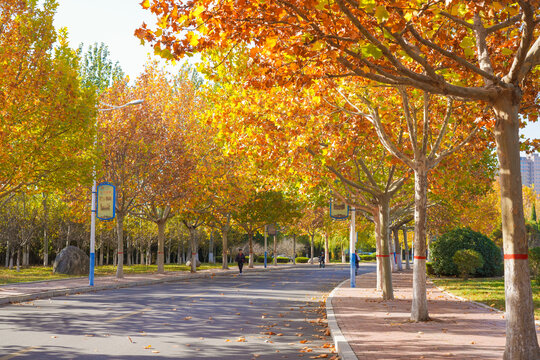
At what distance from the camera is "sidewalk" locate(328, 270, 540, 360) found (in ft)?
25.5

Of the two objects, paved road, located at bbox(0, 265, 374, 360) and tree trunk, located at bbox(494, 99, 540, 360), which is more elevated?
tree trunk, located at bbox(494, 99, 540, 360)

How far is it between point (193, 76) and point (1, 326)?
115ft

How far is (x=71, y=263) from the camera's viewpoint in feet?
104

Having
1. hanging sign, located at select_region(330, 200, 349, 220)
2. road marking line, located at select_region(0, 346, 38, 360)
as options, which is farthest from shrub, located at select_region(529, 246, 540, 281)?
road marking line, located at select_region(0, 346, 38, 360)

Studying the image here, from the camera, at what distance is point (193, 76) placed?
43.8 meters

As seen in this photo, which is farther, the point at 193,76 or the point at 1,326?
the point at 193,76

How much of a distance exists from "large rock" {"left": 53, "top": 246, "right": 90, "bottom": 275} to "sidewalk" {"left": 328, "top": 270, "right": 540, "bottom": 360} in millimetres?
20441

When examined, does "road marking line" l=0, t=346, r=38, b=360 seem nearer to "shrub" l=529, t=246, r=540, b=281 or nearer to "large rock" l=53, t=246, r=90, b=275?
"shrub" l=529, t=246, r=540, b=281

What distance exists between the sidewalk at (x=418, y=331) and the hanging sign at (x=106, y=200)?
41.3 feet

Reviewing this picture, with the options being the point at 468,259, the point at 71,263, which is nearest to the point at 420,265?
the point at 468,259

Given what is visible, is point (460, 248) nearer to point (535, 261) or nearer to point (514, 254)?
point (535, 261)

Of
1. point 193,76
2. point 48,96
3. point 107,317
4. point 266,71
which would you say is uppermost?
point 193,76

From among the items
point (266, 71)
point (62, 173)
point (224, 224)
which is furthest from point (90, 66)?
point (266, 71)

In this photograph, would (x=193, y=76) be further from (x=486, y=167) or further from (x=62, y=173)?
(x=486, y=167)
